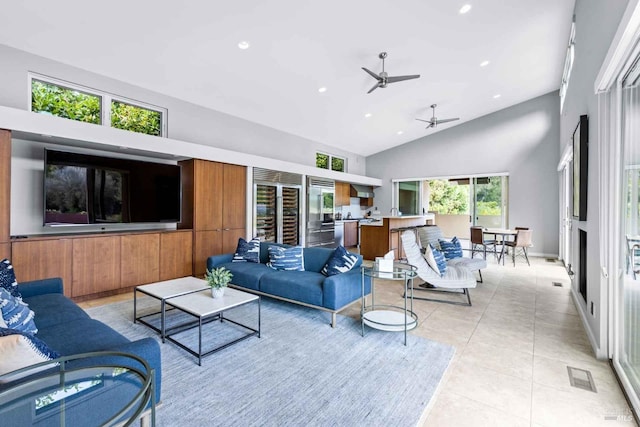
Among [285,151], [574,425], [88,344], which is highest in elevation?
[285,151]

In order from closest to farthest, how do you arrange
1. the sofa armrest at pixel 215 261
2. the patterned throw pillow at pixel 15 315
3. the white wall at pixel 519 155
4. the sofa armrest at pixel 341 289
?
the patterned throw pillow at pixel 15 315 < the sofa armrest at pixel 341 289 < the sofa armrest at pixel 215 261 < the white wall at pixel 519 155


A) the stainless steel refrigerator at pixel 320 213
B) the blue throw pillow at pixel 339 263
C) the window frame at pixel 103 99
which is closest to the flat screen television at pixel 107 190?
the window frame at pixel 103 99

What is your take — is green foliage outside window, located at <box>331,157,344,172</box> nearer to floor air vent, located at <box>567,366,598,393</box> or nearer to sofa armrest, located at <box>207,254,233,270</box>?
sofa armrest, located at <box>207,254,233,270</box>

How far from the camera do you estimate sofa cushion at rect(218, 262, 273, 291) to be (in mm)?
3762

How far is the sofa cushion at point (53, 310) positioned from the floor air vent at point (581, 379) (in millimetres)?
3766

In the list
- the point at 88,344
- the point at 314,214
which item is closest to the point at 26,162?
the point at 88,344

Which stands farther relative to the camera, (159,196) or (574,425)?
(159,196)

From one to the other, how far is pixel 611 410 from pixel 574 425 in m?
0.37

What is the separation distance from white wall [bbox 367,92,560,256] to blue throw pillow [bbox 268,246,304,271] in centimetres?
697

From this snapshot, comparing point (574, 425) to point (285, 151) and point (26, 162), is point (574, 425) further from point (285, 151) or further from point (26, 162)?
point (285, 151)

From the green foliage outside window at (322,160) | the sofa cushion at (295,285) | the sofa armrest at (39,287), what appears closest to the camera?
the sofa armrest at (39,287)

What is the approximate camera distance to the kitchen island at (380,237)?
684cm

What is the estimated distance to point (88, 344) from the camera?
6.09 ft

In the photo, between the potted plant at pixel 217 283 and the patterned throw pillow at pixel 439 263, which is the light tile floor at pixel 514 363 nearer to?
the patterned throw pillow at pixel 439 263
